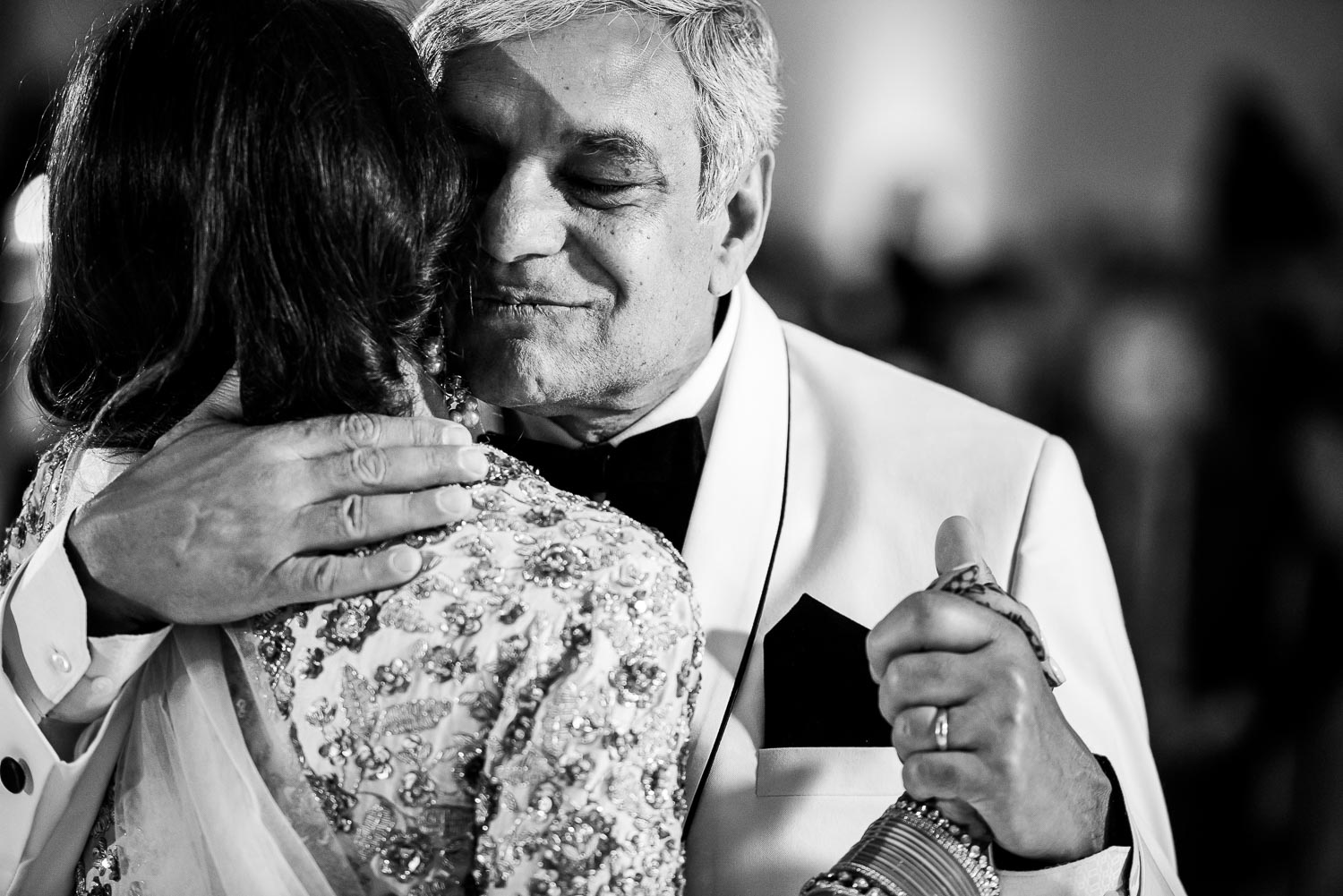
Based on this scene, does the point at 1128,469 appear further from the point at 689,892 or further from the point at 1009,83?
the point at 689,892

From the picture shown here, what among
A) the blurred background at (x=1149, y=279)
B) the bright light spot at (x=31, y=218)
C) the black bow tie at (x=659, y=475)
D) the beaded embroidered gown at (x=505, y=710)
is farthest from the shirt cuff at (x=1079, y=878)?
the blurred background at (x=1149, y=279)

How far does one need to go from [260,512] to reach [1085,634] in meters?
1.03

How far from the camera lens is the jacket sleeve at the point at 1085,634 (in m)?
1.60

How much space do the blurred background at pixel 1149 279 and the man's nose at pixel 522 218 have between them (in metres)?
2.16

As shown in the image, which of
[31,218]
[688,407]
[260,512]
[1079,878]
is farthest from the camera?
[688,407]

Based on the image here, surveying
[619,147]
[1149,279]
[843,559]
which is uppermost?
[619,147]

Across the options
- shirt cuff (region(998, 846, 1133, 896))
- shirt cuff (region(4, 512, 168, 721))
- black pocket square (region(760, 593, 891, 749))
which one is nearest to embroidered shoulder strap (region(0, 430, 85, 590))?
shirt cuff (region(4, 512, 168, 721))

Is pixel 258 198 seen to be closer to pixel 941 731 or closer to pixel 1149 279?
pixel 941 731

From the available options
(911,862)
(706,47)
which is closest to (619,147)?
(706,47)

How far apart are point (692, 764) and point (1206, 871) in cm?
247

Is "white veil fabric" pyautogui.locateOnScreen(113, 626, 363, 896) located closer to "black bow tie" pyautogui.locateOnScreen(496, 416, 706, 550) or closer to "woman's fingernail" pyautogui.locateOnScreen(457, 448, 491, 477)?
"woman's fingernail" pyautogui.locateOnScreen(457, 448, 491, 477)

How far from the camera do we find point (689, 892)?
1545mm

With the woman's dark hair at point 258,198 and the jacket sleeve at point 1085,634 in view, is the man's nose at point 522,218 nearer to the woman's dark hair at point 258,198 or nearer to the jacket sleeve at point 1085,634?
the woman's dark hair at point 258,198

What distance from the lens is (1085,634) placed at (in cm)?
165
